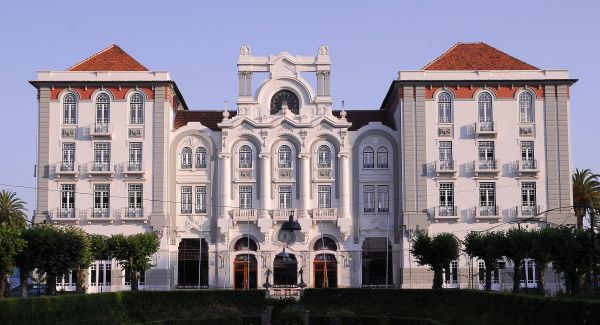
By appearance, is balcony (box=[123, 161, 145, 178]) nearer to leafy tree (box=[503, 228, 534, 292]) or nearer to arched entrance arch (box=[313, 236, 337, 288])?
arched entrance arch (box=[313, 236, 337, 288])

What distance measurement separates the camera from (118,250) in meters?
66.2

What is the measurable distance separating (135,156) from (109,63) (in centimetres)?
783

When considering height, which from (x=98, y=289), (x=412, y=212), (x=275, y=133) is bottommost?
(x=98, y=289)

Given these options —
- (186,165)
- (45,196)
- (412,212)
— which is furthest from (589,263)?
(45,196)

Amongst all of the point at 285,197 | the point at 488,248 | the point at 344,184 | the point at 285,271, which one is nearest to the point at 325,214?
the point at 344,184

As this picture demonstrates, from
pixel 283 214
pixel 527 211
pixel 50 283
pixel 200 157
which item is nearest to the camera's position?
pixel 50 283

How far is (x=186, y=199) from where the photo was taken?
76.2 meters

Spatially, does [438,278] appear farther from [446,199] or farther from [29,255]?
[29,255]

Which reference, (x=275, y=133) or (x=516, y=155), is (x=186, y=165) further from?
(x=516, y=155)

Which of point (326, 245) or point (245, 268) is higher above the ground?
point (326, 245)

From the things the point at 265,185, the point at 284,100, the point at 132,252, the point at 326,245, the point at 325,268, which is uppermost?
the point at 284,100

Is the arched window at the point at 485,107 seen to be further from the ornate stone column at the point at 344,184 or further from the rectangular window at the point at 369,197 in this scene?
the ornate stone column at the point at 344,184

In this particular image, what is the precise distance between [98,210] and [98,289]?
5904mm

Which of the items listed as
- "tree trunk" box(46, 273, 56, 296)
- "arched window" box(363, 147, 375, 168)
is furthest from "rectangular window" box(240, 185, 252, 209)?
"tree trunk" box(46, 273, 56, 296)
